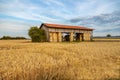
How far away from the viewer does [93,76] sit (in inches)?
252

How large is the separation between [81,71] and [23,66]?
9.47 feet

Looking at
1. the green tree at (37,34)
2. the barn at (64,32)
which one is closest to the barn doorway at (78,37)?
the barn at (64,32)

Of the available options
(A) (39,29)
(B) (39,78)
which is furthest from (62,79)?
(A) (39,29)

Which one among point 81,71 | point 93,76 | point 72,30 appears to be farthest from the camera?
point 72,30

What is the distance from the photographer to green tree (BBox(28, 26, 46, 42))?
3812 cm

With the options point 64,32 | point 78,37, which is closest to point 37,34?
point 64,32

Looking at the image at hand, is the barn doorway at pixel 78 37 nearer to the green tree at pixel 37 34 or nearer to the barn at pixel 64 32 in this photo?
the barn at pixel 64 32

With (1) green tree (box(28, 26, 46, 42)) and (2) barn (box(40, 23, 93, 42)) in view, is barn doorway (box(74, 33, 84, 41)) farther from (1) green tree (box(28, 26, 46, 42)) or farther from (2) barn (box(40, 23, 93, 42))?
(1) green tree (box(28, 26, 46, 42))

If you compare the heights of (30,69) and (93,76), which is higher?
(30,69)

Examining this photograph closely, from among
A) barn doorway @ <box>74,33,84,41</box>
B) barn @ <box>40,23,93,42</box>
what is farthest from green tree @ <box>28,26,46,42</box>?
barn doorway @ <box>74,33,84,41</box>

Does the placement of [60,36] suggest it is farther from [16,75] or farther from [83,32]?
[16,75]

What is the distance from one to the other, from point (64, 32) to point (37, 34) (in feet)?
28.4

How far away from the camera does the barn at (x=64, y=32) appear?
125 feet

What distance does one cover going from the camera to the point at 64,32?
138ft
